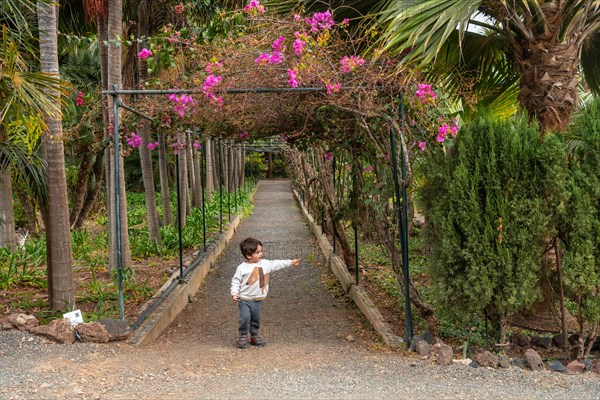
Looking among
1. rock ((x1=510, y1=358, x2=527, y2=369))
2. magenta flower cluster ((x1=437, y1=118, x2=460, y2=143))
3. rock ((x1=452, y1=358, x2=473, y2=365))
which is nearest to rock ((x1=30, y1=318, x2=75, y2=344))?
rock ((x1=452, y1=358, x2=473, y2=365))

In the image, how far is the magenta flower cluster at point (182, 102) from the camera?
6039 millimetres

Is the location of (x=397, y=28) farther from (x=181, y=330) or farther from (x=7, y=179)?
(x=7, y=179)

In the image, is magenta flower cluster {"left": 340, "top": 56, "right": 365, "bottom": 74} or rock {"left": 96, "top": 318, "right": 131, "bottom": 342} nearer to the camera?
magenta flower cluster {"left": 340, "top": 56, "right": 365, "bottom": 74}

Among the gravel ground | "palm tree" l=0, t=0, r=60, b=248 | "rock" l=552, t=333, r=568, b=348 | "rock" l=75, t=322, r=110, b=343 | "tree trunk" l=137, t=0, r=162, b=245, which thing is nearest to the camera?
the gravel ground

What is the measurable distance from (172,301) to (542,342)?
12.7 ft

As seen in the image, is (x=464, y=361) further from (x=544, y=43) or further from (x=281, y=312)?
(x=281, y=312)

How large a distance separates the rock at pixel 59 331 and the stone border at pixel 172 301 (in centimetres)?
52

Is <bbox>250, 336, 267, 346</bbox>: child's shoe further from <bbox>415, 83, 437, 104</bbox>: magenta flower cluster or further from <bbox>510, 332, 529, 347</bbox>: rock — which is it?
<bbox>415, 83, 437, 104</bbox>: magenta flower cluster

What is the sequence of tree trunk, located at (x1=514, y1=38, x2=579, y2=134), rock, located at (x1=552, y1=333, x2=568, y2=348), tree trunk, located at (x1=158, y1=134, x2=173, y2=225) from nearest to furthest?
rock, located at (x1=552, y1=333, x2=568, y2=348), tree trunk, located at (x1=514, y1=38, x2=579, y2=134), tree trunk, located at (x1=158, y1=134, x2=173, y2=225)

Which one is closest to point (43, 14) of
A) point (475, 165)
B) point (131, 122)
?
A: point (131, 122)

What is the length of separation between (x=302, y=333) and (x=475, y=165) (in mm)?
2618

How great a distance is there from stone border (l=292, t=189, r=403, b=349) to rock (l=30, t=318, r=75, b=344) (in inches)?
104

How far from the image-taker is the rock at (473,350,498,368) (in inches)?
191

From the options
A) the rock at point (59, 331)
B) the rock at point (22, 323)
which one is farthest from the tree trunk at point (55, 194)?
the rock at point (59, 331)
